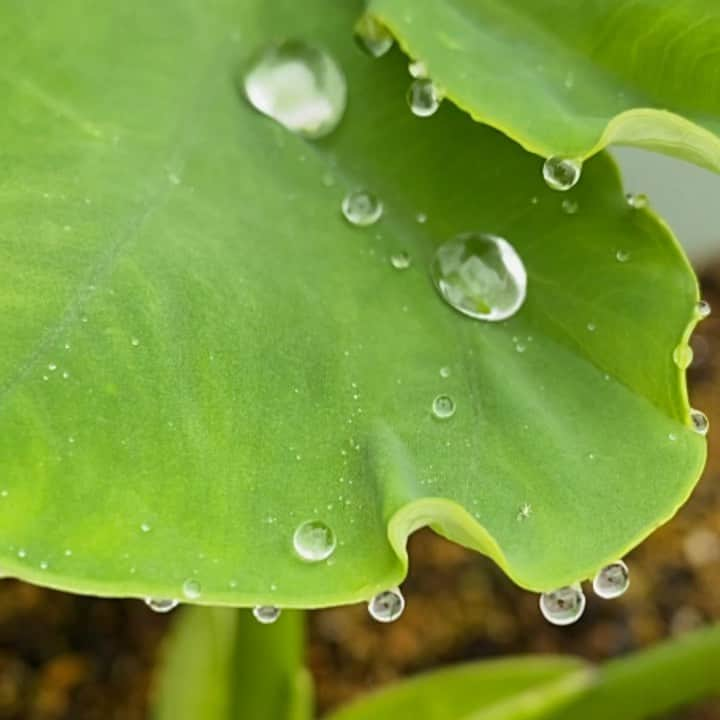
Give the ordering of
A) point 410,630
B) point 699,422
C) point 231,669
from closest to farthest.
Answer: point 699,422, point 231,669, point 410,630

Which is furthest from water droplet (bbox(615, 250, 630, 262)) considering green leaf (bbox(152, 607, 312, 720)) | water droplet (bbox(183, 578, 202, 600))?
green leaf (bbox(152, 607, 312, 720))

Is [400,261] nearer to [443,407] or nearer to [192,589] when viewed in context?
[443,407]

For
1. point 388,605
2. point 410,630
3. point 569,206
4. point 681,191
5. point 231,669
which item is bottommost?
point 410,630

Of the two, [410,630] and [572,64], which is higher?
[572,64]

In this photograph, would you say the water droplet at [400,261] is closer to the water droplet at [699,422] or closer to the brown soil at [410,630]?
the water droplet at [699,422]

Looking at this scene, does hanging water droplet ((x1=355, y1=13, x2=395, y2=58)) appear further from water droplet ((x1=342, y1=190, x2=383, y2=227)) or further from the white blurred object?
the white blurred object

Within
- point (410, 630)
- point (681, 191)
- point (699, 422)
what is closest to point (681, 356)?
point (699, 422)
